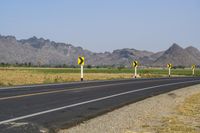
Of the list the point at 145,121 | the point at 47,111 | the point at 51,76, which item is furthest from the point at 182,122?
the point at 51,76

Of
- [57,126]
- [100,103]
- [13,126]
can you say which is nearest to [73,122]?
[57,126]

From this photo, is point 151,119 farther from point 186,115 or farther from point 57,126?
point 57,126

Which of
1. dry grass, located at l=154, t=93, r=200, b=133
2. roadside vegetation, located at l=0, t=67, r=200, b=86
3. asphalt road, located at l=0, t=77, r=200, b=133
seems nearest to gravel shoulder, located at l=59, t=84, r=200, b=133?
dry grass, located at l=154, t=93, r=200, b=133

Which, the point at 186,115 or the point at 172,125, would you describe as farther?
the point at 186,115

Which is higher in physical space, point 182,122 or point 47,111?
point 47,111

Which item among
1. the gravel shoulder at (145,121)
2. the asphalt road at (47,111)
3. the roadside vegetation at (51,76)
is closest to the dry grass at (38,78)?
the roadside vegetation at (51,76)

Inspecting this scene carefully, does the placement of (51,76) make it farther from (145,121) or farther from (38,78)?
(145,121)

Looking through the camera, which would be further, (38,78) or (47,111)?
(38,78)

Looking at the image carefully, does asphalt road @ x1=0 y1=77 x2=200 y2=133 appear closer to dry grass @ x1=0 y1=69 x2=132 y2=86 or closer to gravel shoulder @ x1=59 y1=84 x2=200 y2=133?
gravel shoulder @ x1=59 y1=84 x2=200 y2=133

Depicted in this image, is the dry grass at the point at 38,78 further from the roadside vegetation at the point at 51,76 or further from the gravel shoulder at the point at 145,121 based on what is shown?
the gravel shoulder at the point at 145,121

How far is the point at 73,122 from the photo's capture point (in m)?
12.3

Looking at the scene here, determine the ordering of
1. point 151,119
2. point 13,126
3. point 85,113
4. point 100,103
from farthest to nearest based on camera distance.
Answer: point 100,103 < point 85,113 < point 151,119 < point 13,126

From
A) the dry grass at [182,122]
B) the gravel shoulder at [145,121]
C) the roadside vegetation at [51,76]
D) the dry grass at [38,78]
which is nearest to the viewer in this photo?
the gravel shoulder at [145,121]

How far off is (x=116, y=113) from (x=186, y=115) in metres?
2.27
